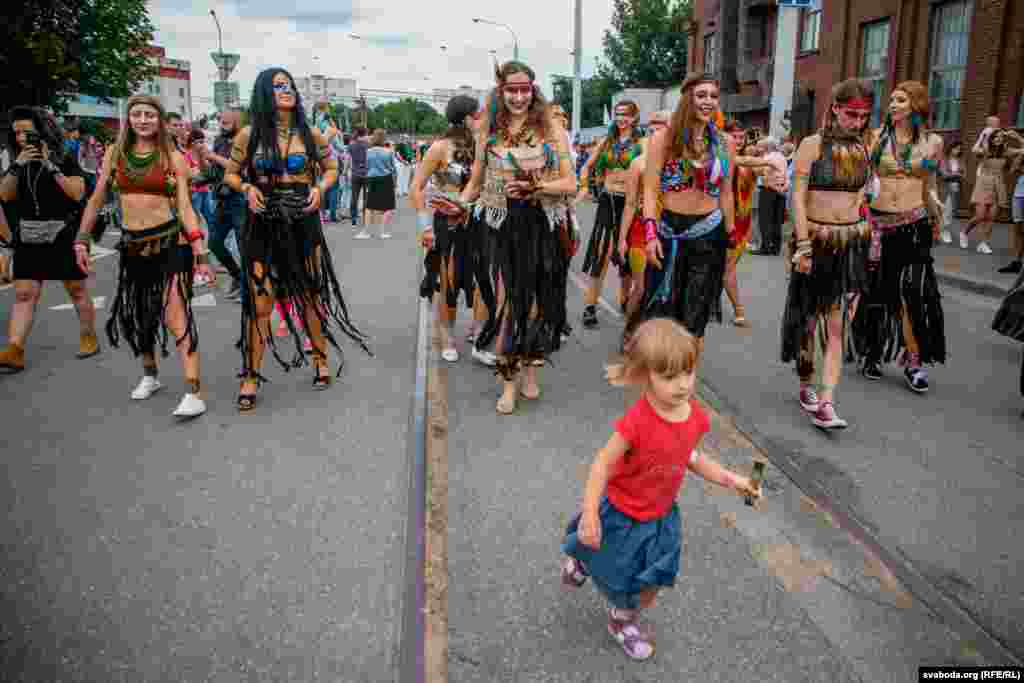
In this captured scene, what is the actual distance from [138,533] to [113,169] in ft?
8.78

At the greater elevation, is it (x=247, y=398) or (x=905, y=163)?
(x=905, y=163)

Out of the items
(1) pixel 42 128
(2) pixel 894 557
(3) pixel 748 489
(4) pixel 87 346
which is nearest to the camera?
(3) pixel 748 489

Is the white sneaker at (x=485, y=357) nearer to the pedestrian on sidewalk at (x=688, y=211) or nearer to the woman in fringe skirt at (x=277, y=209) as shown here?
the woman in fringe skirt at (x=277, y=209)

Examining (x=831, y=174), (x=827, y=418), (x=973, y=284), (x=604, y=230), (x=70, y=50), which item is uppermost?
(x=70, y=50)

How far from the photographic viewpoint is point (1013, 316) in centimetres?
530

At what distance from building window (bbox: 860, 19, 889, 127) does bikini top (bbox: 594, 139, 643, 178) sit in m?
14.0

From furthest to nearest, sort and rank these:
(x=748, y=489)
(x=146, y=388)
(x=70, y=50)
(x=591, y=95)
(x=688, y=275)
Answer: (x=591, y=95) → (x=70, y=50) → (x=146, y=388) → (x=688, y=275) → (x=748, y=489)

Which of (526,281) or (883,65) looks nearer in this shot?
(526,281)

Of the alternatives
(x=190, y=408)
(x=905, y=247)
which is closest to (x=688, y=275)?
(x=905, y=247)

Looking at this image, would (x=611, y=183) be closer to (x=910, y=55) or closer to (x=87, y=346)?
(x=87, y=346)

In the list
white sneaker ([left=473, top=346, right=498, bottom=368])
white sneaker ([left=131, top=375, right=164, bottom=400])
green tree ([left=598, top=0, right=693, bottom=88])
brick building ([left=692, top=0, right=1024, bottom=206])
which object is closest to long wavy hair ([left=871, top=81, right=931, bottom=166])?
white sneaker ([left=473, top=346, right=498, bottom=368])

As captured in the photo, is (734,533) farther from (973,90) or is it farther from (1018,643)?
(973,90)

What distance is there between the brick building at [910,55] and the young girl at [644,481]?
13.2 meters

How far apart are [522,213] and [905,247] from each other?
271 centimetres
